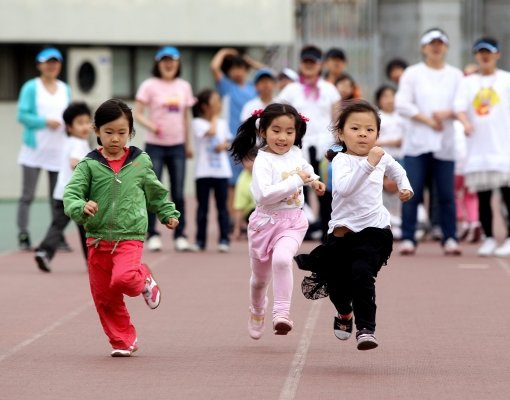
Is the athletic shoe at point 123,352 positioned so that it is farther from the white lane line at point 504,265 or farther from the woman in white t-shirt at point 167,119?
the woman in white t-shirt at point 167,119

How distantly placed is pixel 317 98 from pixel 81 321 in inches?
270

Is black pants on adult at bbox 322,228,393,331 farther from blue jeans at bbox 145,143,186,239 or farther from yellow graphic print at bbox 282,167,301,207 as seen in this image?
blue jeans at bbox 145,143,186,239

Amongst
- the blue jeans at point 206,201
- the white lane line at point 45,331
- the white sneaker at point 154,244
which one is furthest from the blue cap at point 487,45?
the white lane line at point 45,331

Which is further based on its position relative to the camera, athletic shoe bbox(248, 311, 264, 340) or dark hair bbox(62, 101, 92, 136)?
dark hair bbox(62, 101, 92, 136)

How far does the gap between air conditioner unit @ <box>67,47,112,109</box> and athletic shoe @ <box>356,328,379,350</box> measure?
1916cm

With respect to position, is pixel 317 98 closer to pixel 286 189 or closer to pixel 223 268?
pixel 223 268

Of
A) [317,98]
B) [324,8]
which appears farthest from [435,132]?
[324,8]

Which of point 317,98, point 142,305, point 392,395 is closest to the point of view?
point 392,395

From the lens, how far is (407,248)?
53.9 ft

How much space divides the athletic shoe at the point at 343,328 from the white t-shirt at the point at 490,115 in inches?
277

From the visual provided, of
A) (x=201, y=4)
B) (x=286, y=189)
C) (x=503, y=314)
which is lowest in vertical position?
(x=503, y=314)

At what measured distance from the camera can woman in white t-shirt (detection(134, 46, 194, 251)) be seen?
1706 cm

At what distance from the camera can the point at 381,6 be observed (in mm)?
33406

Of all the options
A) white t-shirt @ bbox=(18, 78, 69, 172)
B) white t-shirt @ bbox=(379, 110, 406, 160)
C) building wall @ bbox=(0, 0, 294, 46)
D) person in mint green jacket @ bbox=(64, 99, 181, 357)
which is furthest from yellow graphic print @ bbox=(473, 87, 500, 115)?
building wall @ bbox=(0, 0, 294, 46)
